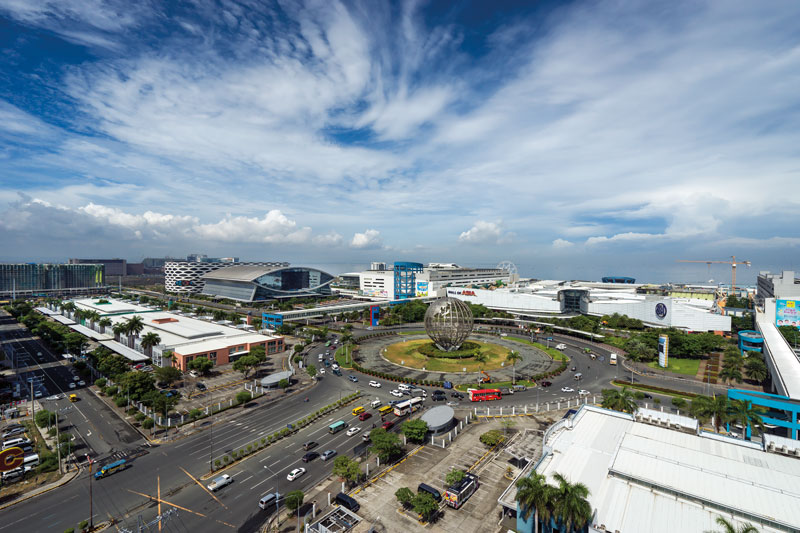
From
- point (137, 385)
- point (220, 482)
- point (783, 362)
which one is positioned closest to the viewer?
point (220, 482)

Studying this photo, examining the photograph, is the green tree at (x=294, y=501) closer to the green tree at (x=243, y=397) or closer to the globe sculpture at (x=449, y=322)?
the green tree at (x=243, y=397)

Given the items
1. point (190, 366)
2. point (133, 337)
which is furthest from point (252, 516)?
point (133, 337)

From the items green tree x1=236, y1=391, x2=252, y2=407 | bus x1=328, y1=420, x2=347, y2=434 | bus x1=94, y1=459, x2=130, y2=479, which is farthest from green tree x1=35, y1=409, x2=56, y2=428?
bus x1=328, y1=420, x2=347, y2=434

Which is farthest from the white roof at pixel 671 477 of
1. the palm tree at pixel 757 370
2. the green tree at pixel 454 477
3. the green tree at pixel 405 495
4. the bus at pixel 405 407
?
the palm tree at pixel 757 370

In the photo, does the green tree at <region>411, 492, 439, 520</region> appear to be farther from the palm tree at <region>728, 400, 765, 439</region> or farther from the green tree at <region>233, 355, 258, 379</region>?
the green tree at <region>233, 355, 258, 379</region>

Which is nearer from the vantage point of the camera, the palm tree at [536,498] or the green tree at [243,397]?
the palm tree at [536,498]

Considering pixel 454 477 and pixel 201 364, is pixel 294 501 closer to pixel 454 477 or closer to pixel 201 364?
pixel 454 477

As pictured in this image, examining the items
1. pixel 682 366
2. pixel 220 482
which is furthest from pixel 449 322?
pixel 220 482
